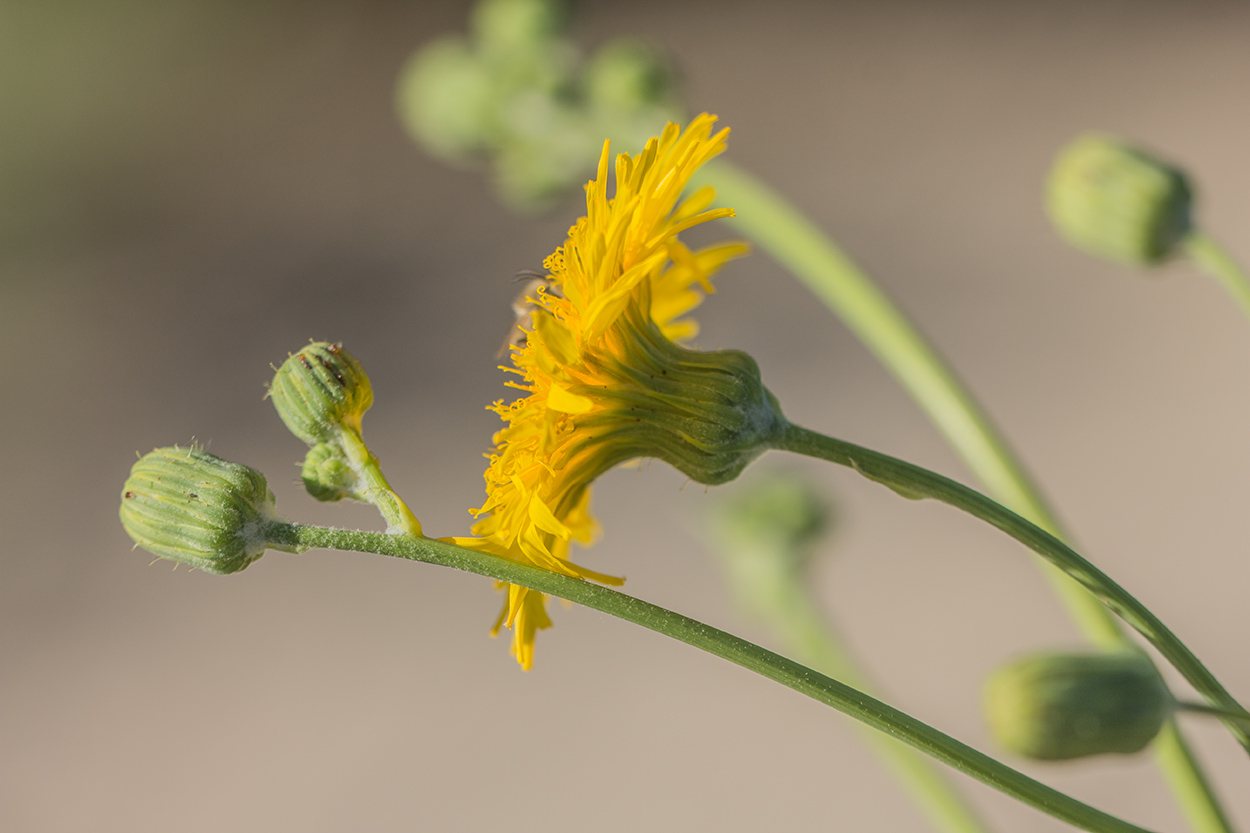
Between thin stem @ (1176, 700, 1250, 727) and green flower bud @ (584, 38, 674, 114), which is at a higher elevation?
green flower bud @ (584, 38, 674, 114)

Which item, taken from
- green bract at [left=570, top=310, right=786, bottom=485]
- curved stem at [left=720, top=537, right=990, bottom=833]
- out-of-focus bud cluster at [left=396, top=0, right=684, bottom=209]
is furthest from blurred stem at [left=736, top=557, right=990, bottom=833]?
out-of-focus bud cluster at [left=396, top=0, right=684, bottom=209]

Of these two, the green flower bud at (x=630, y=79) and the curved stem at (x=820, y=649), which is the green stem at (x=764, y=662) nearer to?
the curved stem at (x=820, y=649)

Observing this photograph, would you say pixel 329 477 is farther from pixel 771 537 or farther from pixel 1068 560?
pixel 771 537

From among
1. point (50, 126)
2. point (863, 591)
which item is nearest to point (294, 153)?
point (50, 126)

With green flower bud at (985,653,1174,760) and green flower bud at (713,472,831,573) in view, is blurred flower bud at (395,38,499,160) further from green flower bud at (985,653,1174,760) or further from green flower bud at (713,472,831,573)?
green flower bud at (985,653,1174,760)

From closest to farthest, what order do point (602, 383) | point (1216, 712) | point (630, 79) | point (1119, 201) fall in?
point (1216, 712) < point (602, 383) < point (1119, 201) < point (630, 79)

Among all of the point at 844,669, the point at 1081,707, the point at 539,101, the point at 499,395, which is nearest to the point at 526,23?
the point at 539,101
